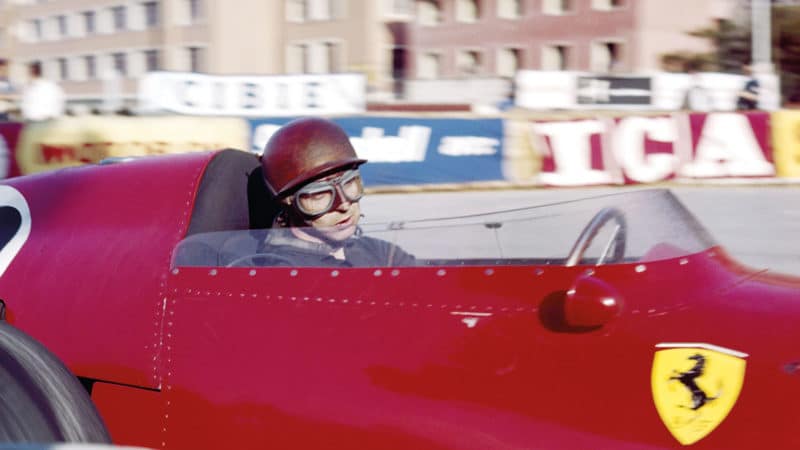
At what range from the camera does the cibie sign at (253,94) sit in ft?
60.1

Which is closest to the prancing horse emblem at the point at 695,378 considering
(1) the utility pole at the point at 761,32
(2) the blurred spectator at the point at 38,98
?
(2) the blurred spectator at the point at 38,98

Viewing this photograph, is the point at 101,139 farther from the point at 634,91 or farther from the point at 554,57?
the point at 554,57

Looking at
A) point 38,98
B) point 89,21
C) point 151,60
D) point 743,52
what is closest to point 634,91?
point 38,98

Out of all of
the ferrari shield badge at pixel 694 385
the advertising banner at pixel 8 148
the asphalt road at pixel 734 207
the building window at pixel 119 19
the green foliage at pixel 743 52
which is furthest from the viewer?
the building window at pixel 119 19

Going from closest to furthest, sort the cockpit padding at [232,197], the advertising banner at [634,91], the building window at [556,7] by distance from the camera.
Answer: the cockpit padding at [232,197] → the advertising banner at [634,91] → the building window at [556,7]

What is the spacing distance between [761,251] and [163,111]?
476 inches

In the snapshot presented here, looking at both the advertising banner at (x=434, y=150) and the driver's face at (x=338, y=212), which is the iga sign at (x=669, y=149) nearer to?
the advertising banner at (x=434, y=150)

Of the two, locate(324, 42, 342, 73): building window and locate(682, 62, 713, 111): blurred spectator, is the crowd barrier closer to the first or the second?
locate(682, 62, 713, 111): blurred spectator

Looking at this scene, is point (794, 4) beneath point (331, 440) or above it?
above

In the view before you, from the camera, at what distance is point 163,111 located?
59.8 feet

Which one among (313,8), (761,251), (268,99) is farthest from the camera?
(313,8)

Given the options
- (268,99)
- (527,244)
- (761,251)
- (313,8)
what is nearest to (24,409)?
(527,244)

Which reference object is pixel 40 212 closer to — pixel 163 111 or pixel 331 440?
pixel 331 440

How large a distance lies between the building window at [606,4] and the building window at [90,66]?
29.0 meters
